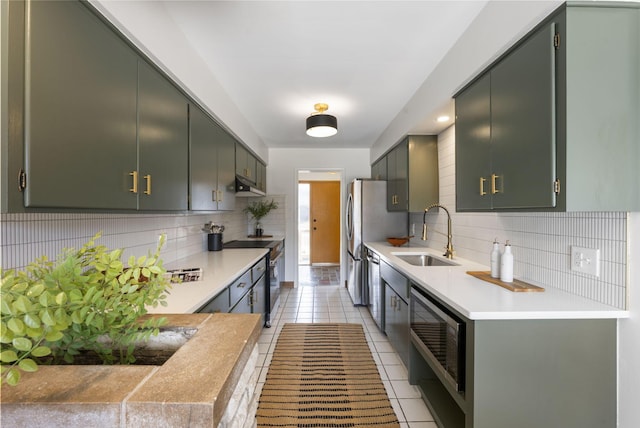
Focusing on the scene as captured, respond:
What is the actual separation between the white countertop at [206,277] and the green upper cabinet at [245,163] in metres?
0.94

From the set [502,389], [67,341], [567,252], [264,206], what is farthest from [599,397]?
[264,206]

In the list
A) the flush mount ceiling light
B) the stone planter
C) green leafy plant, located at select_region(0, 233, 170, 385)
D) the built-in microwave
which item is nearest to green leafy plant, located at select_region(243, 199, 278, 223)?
the flush mount ceiling light

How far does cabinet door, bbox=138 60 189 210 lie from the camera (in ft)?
4.72

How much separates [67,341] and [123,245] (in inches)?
51.8

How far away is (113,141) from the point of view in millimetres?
1217

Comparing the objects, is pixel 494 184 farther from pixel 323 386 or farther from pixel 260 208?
pixel 260 208

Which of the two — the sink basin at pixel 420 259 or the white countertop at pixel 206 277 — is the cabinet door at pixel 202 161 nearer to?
the white countertop at pixel 206 277

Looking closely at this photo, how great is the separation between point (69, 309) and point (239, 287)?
1630 millimetres

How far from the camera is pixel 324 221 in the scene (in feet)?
24.3

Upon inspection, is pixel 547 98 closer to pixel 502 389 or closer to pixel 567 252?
pixel 567 252

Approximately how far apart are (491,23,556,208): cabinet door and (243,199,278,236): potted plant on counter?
12.5 feet

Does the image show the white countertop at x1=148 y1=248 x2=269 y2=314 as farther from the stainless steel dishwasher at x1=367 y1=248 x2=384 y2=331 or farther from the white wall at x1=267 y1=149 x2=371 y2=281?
the white wall at x1=267 y1=149 x2=371 y2=281

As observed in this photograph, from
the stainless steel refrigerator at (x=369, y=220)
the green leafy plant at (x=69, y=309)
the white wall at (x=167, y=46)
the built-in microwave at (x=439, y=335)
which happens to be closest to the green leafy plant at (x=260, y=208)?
the stainless steel refrigerator at (x=369, y=220)

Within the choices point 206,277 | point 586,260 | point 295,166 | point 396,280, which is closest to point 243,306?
point 206,277
